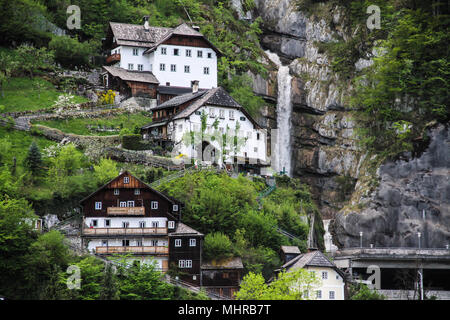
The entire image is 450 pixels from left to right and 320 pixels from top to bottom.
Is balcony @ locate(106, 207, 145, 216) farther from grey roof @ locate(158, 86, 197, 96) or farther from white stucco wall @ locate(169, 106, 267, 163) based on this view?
grey roof @ locate(158, 86, 197, 96)

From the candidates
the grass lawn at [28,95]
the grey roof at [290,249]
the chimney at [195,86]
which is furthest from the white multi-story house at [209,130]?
the grey roof at [290,249]

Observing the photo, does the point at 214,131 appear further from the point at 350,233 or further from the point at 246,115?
the point at 350,233

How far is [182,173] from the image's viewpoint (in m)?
96.4

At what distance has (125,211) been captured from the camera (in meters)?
84.9

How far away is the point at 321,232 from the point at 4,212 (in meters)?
43.1

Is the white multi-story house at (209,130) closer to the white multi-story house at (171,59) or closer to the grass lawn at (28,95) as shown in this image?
the white multi-story house at (171,59)

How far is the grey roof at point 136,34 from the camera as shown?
409 feet

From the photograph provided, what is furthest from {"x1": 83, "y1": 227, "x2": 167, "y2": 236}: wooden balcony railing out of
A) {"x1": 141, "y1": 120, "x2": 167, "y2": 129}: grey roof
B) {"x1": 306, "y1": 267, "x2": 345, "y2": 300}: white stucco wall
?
{"x1": 141, "y1": 120, "x2": 167, "y2": 129}: grey roof

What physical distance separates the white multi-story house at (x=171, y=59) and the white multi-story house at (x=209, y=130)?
38.1 ft

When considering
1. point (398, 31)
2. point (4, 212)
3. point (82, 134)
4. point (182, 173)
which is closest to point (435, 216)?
point (398, 31)

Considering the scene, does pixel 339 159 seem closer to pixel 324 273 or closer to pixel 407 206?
pixel 407 206

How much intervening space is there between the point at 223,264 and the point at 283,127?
5045cm

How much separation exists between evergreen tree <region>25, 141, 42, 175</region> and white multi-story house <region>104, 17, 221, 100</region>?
30564 mm

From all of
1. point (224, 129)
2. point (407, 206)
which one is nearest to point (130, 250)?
point (224, 129)
